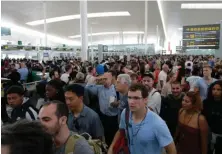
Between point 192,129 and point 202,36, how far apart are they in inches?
724

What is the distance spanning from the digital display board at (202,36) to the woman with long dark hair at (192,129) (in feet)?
56.3

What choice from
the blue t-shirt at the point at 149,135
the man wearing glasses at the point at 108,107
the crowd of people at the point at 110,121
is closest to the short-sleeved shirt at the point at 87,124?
the crowd of people at the point at 110,121

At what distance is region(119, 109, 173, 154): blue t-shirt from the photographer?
256 cm

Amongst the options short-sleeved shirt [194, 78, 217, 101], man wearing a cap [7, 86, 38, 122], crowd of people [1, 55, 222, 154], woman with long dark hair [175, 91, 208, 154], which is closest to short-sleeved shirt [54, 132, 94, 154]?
crowd of people [1, 55, 222, 154]

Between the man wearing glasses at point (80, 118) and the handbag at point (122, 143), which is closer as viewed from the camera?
the handbag at point (122, 143)

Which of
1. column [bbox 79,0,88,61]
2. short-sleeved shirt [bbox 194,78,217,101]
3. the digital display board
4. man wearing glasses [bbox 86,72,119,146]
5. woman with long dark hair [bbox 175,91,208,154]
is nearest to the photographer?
woman with long dark hair [bbox 175,91,208,154]

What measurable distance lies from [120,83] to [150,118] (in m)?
1.46

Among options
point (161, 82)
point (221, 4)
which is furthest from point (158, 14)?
point (161, 82)

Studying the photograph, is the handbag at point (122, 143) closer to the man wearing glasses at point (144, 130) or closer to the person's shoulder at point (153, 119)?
the man wearing glasses at point (144, 130)

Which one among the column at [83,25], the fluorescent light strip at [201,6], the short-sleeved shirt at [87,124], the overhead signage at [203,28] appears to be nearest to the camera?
the short-sleeved shirt at [87,124]

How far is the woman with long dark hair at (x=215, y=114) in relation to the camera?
12.5 ft

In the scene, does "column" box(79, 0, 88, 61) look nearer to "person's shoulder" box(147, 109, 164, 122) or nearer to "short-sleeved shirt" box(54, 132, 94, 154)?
"person's shoulder" box(147, 109, 164, 122)

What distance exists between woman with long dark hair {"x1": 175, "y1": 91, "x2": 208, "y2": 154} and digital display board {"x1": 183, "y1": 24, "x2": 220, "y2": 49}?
17163mm

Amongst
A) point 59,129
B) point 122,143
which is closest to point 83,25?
point 122,143
